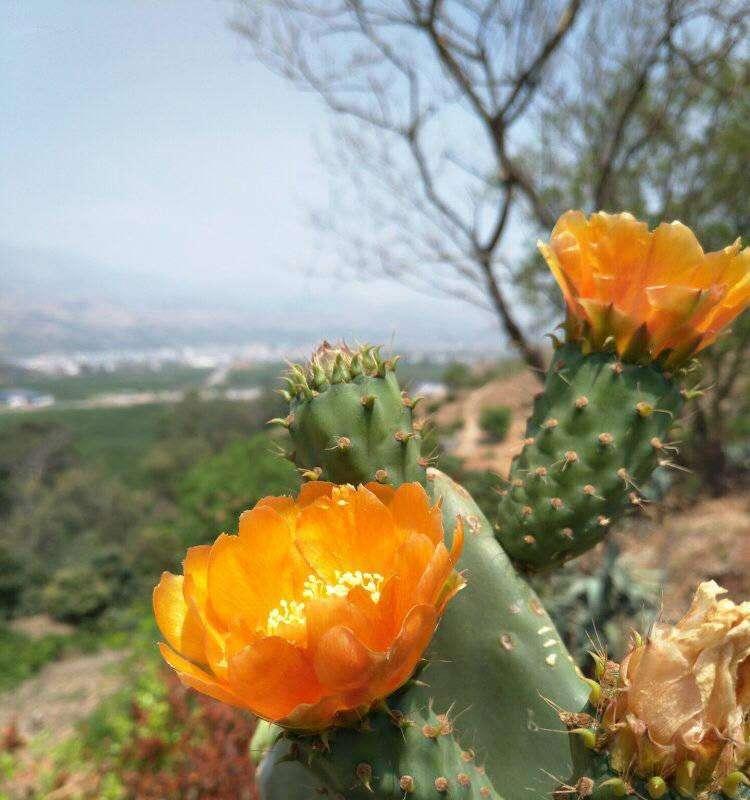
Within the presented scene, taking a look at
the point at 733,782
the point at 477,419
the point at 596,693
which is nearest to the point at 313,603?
the point at 596,693

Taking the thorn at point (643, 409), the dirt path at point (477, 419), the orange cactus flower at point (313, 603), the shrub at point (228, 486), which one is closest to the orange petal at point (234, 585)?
the orange cactus flower at point (313, 603)

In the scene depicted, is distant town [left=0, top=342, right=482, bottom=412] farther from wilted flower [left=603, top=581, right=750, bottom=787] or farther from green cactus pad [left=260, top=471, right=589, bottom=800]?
wilted flower [left=603, top=581, right=750, bottom=787]

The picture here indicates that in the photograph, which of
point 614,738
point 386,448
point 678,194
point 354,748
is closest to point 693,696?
point 614,738

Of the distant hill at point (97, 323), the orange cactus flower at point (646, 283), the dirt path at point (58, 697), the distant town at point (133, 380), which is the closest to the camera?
the orange cactus flower at point (646, 283)

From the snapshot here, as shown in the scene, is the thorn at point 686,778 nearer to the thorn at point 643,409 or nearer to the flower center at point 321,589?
the flower center at point 321,589

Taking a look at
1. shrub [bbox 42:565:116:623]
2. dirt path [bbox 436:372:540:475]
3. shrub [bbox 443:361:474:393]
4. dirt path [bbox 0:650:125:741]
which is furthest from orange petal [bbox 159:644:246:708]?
shrub [bbox 443:361:474:393]

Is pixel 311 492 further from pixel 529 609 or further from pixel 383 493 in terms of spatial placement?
pixel 529 609
